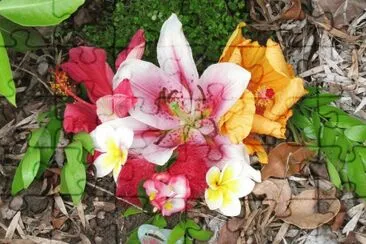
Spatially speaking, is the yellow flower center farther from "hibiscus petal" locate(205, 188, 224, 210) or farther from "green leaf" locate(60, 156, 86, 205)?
"hibiscus petal" locate(205, 188, 224, 210)

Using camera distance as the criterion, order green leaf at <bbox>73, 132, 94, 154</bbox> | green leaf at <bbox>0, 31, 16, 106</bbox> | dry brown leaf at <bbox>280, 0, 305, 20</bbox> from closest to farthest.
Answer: green leaf at <bbox>0, 31, 16, 106</bbox>, green leaf at <bbox>73, 132, 94, 154</bbox>, dry brown leaf at <bbox>280, 0, 305, 20</bbox>

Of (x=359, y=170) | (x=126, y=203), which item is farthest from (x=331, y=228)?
(x=126, y=203)

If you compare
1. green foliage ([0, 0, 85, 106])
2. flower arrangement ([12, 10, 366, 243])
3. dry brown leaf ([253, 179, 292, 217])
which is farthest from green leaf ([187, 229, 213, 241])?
green foliage ([0, 0, 85, 106])

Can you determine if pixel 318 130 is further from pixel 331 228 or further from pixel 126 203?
pixel 126 203

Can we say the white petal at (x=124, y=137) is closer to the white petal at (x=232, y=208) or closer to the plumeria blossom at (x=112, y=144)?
the plumeria blossom at (x=112, y=144)

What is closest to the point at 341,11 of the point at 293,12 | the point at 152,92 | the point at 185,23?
the point at 293,12

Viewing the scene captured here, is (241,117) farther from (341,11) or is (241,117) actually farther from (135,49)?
(341,11)
